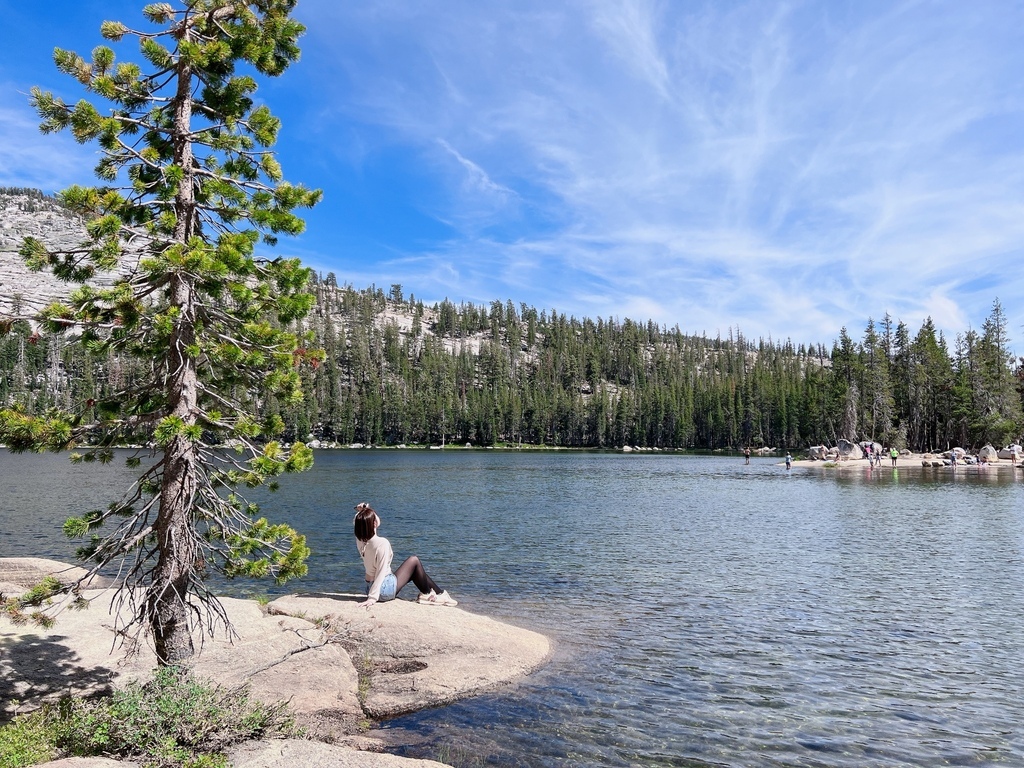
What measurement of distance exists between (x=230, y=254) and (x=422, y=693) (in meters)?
7.96

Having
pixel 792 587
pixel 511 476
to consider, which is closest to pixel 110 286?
pixel 792 587

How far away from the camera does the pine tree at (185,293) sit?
27.4 feet

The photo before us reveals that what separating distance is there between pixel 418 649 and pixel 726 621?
27.6 feet

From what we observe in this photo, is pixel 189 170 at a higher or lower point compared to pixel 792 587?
higher

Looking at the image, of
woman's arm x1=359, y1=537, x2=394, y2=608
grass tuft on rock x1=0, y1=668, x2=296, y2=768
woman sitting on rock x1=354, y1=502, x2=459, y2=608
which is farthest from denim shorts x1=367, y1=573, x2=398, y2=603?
grass tuft on rock x1=0, y1=668, x2=296, y2=768

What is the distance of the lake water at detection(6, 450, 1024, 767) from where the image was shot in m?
9.88

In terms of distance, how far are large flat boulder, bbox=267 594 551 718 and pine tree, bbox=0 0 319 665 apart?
2.97 meters

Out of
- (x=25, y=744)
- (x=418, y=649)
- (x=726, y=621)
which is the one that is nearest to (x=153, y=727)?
(x=25, y=744)

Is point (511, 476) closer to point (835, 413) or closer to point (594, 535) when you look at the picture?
point (594, 535)

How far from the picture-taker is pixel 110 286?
8820 mm

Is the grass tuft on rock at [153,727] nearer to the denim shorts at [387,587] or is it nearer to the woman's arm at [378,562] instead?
the woman's arm at [378,562]

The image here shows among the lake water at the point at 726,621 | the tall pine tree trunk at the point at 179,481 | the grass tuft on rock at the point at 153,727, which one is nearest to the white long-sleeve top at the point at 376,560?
the lake water at the point at 726,621

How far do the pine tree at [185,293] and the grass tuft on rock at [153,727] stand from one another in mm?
1121

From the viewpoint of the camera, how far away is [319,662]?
10.9 meters
